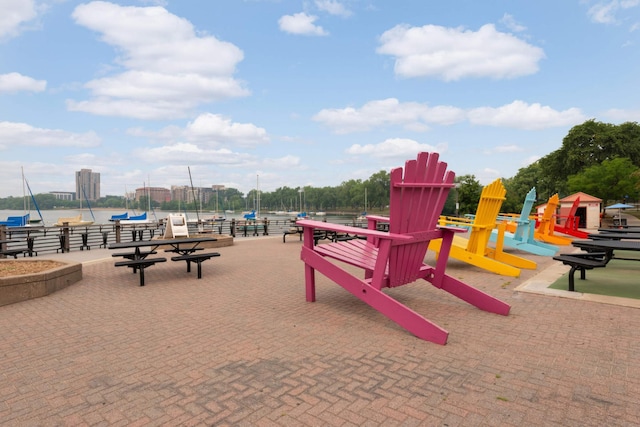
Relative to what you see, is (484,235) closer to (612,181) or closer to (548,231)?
(548,231)

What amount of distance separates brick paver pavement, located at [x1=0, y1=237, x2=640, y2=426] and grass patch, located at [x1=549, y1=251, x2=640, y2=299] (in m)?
0.98

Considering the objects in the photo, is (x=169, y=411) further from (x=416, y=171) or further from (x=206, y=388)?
(x=416, y=171)

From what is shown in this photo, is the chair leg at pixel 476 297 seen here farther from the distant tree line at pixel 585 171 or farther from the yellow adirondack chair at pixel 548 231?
the yellow adirondack chair at pixel 548 231

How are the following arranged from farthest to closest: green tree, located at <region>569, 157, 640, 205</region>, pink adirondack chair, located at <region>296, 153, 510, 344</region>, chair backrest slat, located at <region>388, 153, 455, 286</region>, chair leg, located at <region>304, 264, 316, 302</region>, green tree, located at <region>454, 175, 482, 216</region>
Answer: green tree, located at <region>454, 175, 482, 216</region>, green tree, located at <region>569, 157, 640, 205</region>, chair leg, located at <region>304, 264, 316, 302</region>, chair backrest slat, located at <region>388, 153, 455, 286</region>, pink adirondack chair, located at <region>296, 153, 510, 344</region>

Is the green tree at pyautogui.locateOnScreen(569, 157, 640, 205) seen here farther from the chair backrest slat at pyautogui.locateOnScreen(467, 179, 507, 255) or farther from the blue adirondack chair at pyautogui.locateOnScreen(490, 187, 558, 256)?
the chair backrest slat at pyautogui.locateOnScreen(467, 179, 507, 255)

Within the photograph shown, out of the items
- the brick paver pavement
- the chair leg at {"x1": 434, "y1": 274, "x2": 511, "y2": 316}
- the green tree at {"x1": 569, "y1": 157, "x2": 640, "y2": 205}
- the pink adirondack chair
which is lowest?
the brick paver pavement

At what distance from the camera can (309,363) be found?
3.01 m

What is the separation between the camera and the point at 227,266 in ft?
26.9

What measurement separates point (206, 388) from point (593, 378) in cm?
273

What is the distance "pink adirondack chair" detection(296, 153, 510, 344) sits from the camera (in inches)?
151

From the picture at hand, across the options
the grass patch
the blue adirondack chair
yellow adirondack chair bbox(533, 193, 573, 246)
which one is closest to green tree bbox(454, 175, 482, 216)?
yellow adirondack chair bbox(533, 193, 573, 246)

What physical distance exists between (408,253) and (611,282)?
4.16m

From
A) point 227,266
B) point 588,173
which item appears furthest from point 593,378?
point 588,173

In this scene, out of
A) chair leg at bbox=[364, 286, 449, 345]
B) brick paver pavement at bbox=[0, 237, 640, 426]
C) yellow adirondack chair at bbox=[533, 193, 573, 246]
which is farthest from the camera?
yellow adirondack chair at bbox=[533, 193, 573, 246]
